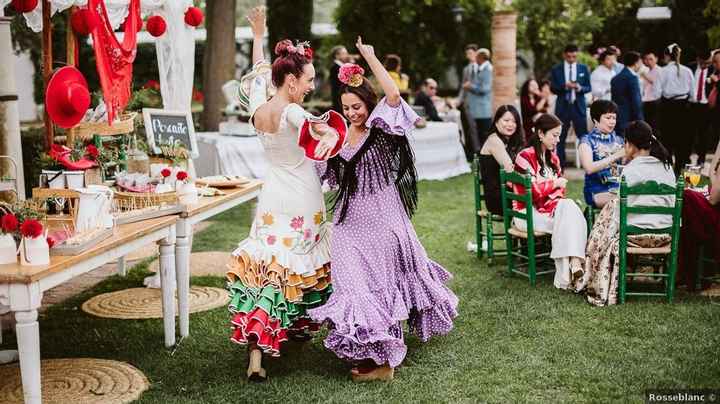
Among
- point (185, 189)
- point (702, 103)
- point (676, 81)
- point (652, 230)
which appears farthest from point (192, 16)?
point (702, 103)

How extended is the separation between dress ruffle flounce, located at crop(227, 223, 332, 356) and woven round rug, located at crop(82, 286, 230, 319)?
4.95 ft

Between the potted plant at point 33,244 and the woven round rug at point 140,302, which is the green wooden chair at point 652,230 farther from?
the potted plant at point 33,244

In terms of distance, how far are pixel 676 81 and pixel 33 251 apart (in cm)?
1109

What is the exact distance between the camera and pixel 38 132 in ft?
33.9

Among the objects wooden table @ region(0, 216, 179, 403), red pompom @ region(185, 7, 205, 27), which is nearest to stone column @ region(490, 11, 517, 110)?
red pompom @ region(185, 7, 205, 27)

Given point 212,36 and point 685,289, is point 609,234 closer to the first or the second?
point 685,289

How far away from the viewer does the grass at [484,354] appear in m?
4.11

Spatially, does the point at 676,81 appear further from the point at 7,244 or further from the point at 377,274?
the point at 7,244

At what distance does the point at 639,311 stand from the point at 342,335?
2276 millimetres

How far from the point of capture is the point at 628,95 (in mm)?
11250

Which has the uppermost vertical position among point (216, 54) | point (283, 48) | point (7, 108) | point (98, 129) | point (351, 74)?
point (216, 54)

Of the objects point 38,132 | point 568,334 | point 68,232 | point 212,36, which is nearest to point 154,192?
point 68,232

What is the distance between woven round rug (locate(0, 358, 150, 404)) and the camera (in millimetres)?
4160

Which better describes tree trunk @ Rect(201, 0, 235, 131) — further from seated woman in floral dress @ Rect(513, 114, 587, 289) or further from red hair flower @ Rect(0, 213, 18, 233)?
red hair flower @ Rect(0, 213, 18, 233)
